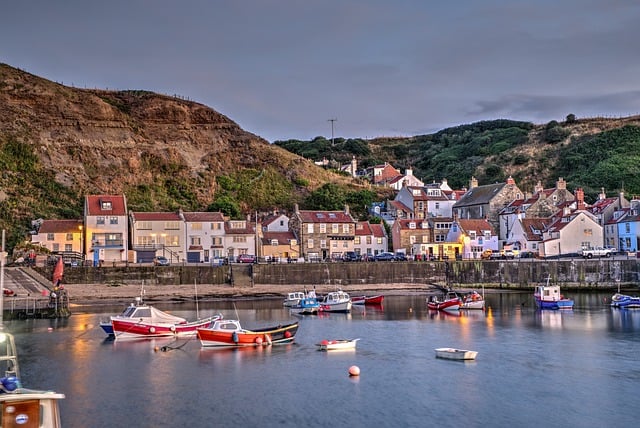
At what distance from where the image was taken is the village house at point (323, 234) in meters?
79.9

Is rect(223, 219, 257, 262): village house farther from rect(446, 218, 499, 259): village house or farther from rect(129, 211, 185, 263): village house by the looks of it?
rect(446, 218, 499, 259): village house

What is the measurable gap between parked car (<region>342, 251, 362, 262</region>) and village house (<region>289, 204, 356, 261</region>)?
707mm

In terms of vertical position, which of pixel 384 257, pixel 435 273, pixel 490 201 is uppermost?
pixel 490 201

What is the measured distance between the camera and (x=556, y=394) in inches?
1135

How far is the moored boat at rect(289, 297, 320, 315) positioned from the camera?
183 ft

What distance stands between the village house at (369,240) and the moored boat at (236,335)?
4188 centimetres

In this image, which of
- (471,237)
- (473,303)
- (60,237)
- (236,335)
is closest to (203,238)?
(60,237)

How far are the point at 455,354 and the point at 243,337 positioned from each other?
11316 mm

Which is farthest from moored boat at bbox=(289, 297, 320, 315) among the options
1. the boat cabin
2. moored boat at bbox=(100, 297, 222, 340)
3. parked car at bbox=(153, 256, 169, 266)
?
the boat cabin

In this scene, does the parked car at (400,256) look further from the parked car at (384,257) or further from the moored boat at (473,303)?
the moored boat at (473,303)

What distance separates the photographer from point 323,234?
8050 centimetres

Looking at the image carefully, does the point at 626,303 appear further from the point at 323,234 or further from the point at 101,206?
the point at 101,206

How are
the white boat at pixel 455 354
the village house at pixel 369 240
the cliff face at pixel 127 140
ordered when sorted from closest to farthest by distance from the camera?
the white boat at pixel 455 354, the village house at pixel 369 240, the cliff face at pixel 127 140

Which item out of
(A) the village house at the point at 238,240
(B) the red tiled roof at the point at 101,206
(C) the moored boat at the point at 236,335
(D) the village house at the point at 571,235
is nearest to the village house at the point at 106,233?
(B) the red tiled roof at the point at 101,206
